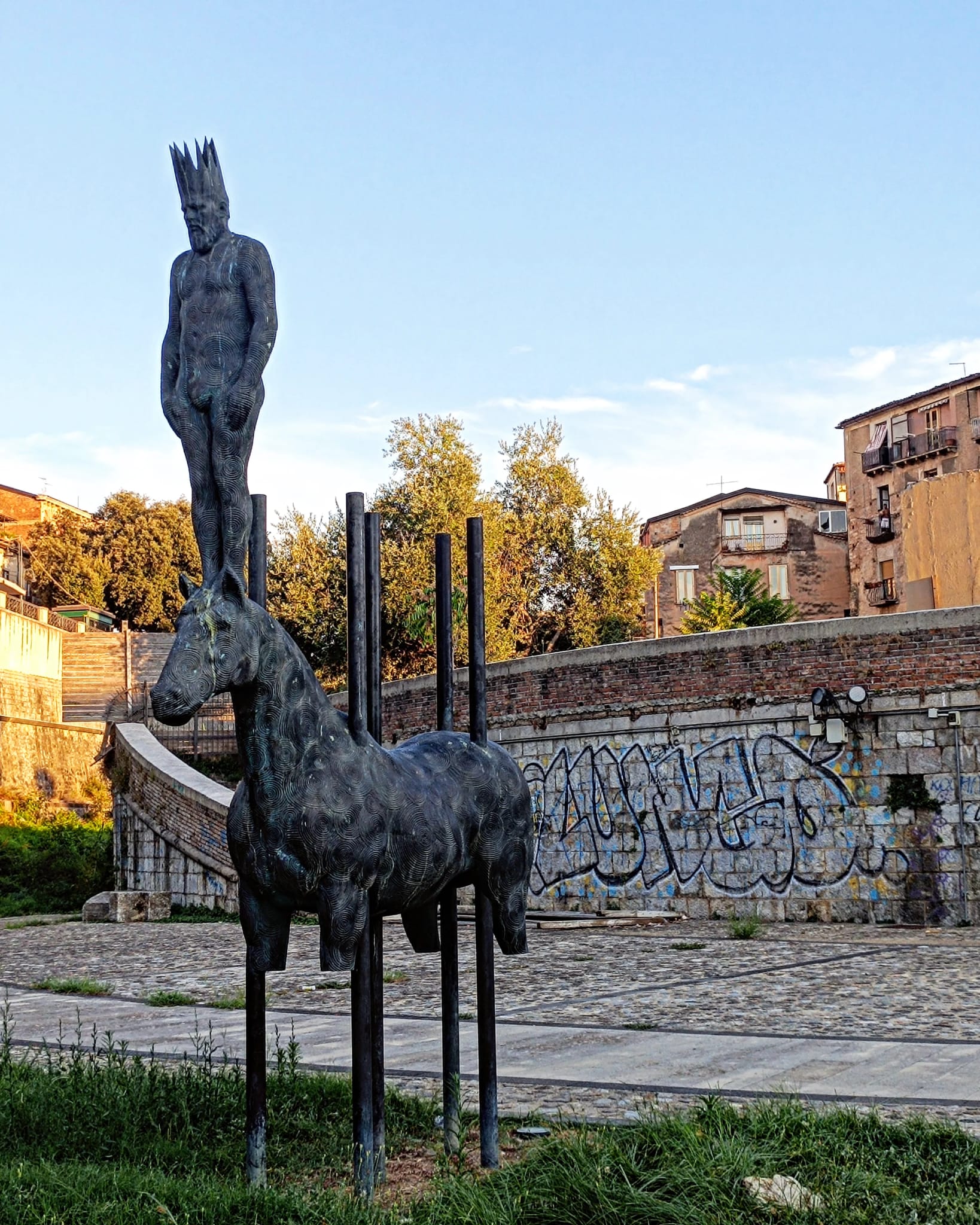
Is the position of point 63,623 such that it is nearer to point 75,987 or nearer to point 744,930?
point 744,930

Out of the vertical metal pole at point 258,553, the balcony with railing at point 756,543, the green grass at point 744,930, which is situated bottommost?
the green grass at point 744,930

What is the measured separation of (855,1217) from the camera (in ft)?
14.3

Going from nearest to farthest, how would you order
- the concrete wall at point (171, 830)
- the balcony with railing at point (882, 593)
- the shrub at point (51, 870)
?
1. the concrete wall at point (171, 830)
2. the shrub at point (51, 870)
3. the balcony with railing at point (882, 593)

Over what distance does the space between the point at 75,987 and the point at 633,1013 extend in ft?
17.2

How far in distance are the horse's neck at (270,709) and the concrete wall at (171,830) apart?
14164 mm

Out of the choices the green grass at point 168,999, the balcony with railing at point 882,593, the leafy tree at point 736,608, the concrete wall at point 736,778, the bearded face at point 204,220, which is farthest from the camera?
the balcony with railing at point 882,593

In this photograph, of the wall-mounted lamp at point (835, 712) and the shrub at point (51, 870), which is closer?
the wall-mounted lamp at point (835, 712)

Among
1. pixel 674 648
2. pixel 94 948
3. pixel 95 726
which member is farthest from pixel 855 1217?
pixel 95 726

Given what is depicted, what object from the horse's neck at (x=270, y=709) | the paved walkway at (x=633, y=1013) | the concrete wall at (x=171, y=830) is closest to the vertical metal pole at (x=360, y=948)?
the horse's neck at (x=270, y=709)

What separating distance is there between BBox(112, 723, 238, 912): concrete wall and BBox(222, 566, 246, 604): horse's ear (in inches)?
569

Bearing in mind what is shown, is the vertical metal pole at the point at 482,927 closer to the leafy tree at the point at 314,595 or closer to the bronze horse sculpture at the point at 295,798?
the bronze horse sculpture at the point at 295,798

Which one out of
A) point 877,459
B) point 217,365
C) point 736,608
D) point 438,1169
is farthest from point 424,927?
point 877,459

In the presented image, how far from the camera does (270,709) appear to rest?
4855 millimetres

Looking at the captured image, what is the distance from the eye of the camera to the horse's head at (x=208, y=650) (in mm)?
4379
